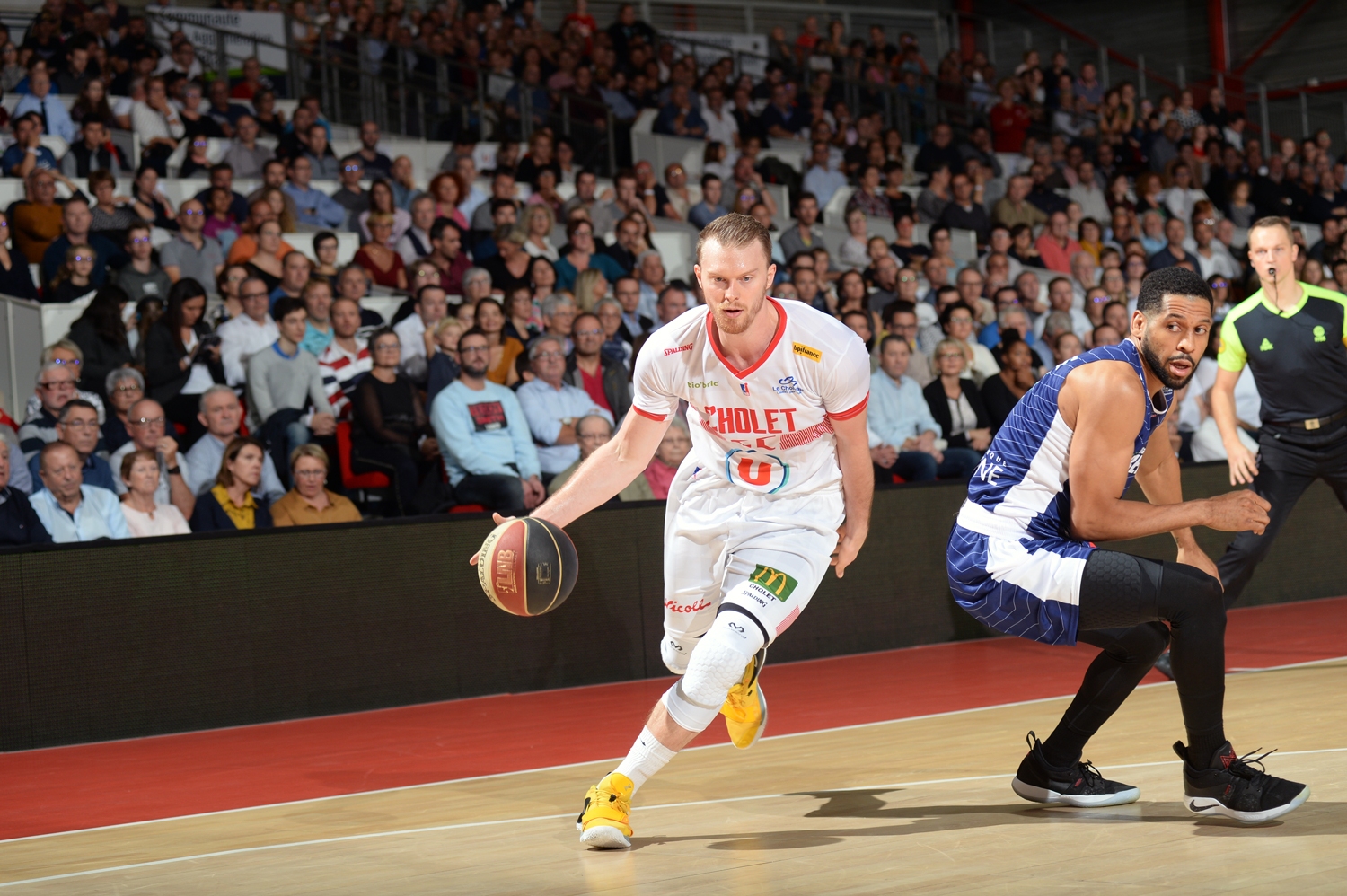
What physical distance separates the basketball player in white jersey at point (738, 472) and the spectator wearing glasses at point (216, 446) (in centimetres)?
402

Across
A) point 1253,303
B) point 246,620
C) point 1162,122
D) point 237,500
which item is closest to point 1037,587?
point 1253,303

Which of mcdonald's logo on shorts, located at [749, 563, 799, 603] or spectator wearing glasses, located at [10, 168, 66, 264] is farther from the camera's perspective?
spectator wearing glasses, located at [10, 168, 66, 264]

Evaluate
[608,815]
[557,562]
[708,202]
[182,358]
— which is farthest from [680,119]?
[608,815]

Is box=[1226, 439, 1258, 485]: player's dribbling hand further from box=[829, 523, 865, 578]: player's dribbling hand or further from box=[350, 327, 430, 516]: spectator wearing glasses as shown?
box=[350, 327, 430, 516]: spectator wearing glasses

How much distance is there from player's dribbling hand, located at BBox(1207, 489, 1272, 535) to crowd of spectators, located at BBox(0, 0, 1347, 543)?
16.3 feet

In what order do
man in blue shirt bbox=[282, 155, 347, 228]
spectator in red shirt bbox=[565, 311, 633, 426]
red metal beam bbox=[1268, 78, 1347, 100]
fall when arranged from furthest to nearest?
red metal beam bbox=[1268, 78, 1347, 100] → man in blue shirt bbox=[282, 155, 347, 228] → spectator in red shirt bbox=[565, 311, 633, 426]

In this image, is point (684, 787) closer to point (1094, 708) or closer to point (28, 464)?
point (1094, 708)

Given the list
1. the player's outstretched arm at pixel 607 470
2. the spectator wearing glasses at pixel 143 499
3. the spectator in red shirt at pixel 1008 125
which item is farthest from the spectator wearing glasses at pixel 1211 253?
the player's outstretched arm at pixel 607 470

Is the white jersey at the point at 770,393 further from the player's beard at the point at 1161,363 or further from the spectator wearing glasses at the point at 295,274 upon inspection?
the spectator wearing glasses at the point at 295,274

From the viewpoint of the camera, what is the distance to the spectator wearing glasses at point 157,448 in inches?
308

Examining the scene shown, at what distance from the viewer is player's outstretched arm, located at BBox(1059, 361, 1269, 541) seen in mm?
4027

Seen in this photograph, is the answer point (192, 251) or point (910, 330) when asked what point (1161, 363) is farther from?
point (192, 251)

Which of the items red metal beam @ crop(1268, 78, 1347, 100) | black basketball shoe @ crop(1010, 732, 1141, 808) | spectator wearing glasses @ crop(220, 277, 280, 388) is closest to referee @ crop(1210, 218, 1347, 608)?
black basketball shoe @ crop(1010, 732, 1141, 808)

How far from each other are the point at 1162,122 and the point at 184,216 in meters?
13.3
